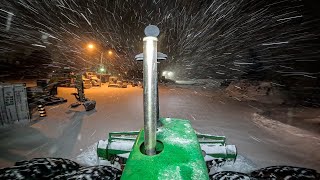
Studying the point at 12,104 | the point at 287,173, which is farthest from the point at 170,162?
the point at 12,104

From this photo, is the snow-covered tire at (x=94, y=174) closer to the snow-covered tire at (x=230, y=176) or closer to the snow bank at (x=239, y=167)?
the snow-covered tire at (x=230, y=176)

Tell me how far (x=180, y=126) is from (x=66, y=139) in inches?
187

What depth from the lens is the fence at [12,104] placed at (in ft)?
23.9

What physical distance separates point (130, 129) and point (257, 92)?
14.7 meters

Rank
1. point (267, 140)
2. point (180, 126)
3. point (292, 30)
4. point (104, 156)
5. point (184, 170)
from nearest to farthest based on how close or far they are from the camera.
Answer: point (184, 170)
point (180, 126)
point (104, 156)
point (267, 140)
point (292, 30)

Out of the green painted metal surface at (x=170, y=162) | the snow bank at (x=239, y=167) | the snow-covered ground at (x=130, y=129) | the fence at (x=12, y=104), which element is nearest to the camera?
the green painted metal surface at (x=170, y=162)

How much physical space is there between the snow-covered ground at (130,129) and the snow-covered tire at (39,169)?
728mm

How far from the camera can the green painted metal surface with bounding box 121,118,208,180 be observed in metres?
1.88

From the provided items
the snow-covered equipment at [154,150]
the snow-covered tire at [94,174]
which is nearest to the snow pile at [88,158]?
the snow-covered tire at [94,174]

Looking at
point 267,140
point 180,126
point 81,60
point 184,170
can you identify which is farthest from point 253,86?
point 81,60

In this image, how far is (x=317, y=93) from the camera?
46.7 ft

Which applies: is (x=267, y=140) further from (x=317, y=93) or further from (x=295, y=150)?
(x=317, y=93)

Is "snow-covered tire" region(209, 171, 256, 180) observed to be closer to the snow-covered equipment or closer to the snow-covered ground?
the snow-covered ground

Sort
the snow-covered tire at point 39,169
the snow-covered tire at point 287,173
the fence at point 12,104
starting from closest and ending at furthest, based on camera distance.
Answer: the snow-covered tire at point 39,169 → the snow-covered tire at point 287,173 → the fence at point 12,104
